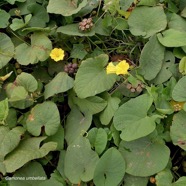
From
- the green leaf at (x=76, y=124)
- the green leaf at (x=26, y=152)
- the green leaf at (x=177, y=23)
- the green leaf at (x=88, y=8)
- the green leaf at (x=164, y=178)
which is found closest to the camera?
the green leaf at (x=164, y=178)

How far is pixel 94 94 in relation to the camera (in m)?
1.63

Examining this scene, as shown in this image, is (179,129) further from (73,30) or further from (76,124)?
(73,30)

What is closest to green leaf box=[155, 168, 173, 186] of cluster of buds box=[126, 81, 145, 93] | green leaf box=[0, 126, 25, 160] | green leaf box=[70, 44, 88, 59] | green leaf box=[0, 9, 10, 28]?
cluster of buds box=[126, 81, 145, 93]

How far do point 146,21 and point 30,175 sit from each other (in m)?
0.90

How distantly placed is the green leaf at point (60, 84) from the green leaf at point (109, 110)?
197 mm

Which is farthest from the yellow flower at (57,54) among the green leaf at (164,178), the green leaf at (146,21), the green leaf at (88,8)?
the green leaf at (164,178)

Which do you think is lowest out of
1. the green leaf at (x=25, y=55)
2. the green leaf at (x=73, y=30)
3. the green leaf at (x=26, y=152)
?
the green leaf at (x=26, y=152)

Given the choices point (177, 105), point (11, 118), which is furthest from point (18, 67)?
point (177, 105)

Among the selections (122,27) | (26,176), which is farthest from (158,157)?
(122,27)

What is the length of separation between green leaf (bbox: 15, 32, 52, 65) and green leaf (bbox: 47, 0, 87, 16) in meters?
0.14

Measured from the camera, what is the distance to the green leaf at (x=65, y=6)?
179cm

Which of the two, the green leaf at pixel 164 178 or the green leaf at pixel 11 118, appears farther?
the green leaf at pixel 11 118

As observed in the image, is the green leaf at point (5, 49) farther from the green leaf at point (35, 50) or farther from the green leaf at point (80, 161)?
the green leaf at point (80, 161)

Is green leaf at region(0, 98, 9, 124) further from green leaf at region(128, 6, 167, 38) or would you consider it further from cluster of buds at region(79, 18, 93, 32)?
green leaf at region(128, 6, 167, 38)
